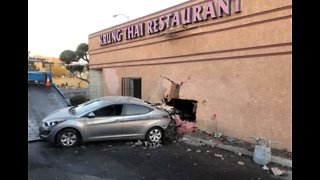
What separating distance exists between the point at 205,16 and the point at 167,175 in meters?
6.69

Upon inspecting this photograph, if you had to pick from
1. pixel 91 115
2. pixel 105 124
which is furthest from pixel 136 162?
pixel 91 115

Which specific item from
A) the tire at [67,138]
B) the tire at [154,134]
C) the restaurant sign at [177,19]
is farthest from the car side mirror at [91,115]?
the restaurant sign at [177,19]

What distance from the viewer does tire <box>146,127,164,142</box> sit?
10922 millimetres

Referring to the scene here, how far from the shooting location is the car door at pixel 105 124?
10.3 meters

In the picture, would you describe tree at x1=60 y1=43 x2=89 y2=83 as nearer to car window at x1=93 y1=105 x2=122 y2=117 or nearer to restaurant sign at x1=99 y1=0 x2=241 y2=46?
restaurant sign at x1=99 y1=0 x2=241 y2=46

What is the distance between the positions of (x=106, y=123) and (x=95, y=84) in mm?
12049

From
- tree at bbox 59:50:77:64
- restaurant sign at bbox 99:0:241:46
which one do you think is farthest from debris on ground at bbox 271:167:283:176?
tree at bbox 59:50:77:64

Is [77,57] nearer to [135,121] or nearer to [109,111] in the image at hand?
[109,111]

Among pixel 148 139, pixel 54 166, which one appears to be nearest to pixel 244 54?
pixel 148 139

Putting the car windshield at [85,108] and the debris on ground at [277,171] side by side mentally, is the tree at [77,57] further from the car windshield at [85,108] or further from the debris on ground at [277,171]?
the debris on ground at [277,171]

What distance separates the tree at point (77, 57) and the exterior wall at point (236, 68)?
26494 millimetres
